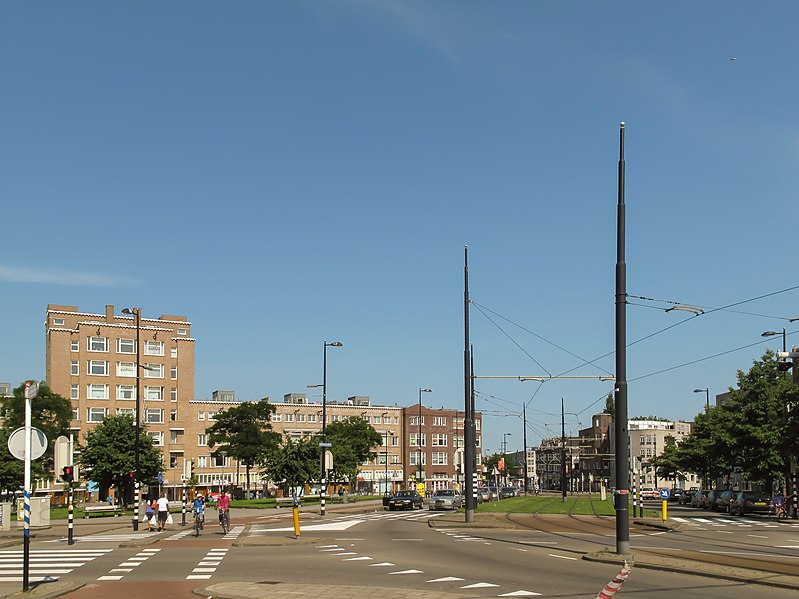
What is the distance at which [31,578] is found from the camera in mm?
21016

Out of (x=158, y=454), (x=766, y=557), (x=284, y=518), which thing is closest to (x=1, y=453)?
(x=158, y=454)

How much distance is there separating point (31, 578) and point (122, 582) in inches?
106

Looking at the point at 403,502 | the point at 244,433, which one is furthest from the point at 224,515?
the point at 244,433

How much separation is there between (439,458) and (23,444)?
139715mm

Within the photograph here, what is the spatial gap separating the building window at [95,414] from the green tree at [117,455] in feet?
133

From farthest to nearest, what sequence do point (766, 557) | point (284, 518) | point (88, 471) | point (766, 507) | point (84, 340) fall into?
point (84, 340) < point (88, 471) < point (766, 507) < point (284, 518) < point (766, 557)

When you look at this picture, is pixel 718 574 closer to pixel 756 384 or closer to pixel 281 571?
pixel 281 571

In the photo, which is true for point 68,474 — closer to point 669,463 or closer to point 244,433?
point 244,433

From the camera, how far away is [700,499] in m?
70.3

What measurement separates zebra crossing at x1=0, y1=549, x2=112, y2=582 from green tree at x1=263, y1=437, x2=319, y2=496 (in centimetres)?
4294

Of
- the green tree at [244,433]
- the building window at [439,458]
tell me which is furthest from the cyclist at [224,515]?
the building window at [439,458]

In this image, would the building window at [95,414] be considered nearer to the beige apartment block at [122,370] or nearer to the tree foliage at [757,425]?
the beige apartment block at [122,370]

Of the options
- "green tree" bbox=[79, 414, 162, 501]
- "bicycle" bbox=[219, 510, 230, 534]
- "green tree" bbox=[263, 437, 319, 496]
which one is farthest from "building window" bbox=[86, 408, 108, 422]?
"bicycle" bbox=[219, 510, 230, 534]

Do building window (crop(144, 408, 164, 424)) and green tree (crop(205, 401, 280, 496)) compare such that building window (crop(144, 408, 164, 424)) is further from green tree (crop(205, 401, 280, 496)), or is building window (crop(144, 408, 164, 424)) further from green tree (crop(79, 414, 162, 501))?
green tree (crop(79, 414, 162, 501))
